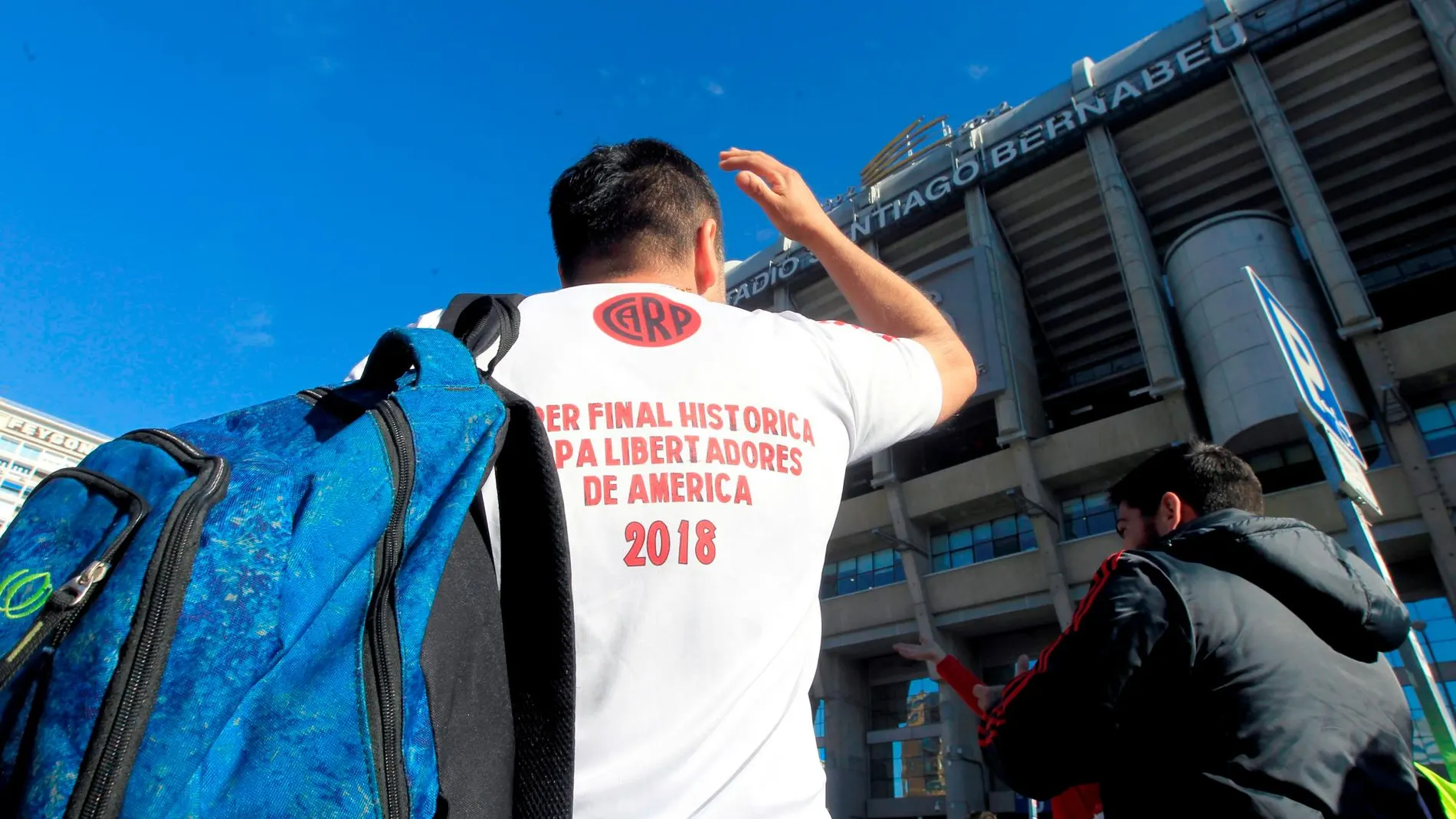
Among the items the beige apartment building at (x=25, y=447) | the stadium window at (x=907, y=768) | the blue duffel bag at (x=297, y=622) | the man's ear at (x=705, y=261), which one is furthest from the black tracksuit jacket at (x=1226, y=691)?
the beige apartment building at (x=25, y=447)

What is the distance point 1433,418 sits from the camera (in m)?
18.1

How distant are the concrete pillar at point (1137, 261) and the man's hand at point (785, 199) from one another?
20710 millimetres

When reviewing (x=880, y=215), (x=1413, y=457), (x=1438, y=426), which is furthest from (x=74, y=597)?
(x=880, y=215)

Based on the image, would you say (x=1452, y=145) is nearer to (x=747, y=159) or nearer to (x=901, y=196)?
(x=901, y=196)

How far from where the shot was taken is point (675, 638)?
125cm

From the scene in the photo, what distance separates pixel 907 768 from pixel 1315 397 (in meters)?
21.8

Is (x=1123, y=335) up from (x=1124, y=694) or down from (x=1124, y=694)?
up

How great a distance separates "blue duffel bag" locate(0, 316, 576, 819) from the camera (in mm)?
634

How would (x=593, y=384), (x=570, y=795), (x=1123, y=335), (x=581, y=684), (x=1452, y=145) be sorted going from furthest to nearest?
(x=1123, y=335)
(x=1452, y=145)
(x=593, y=384)
(x=581, y=684)
(x=570, y=795)

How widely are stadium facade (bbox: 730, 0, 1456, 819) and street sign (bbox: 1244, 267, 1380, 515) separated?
14888 mm

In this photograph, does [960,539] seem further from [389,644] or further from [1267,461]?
[389,644]

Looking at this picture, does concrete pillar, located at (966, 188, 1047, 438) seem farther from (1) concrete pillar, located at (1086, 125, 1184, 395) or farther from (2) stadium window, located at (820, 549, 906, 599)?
(2) stadium window, located at (820, 549, 906, 599)

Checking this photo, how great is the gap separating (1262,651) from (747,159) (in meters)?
1.91

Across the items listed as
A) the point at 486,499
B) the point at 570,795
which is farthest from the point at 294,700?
the point at 486,499
